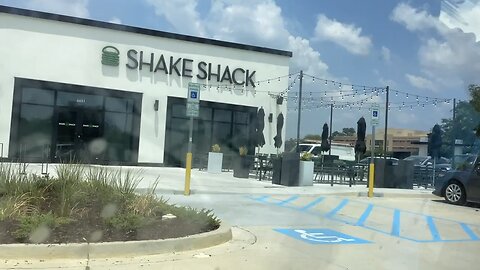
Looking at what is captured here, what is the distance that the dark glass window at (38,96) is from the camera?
23062mm

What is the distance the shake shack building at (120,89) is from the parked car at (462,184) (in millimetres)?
12863

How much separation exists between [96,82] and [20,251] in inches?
735

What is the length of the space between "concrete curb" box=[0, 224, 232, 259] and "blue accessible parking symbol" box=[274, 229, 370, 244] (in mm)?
2028

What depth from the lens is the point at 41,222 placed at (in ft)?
22.2

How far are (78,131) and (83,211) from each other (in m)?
17.1

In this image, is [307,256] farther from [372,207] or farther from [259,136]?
[259,136]

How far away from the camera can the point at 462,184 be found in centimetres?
1531

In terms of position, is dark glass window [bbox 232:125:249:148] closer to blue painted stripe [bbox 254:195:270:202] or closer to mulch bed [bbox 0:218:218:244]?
blue painted stripe [bbox 254:195:270:202]

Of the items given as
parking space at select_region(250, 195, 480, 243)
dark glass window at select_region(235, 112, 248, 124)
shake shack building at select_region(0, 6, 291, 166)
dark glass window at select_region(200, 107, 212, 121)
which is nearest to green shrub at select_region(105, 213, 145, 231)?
parking space at select_region(250, 195, 480, 243)

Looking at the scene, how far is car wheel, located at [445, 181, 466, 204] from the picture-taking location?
15.3 metres

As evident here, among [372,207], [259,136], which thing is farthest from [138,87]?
[372,207]

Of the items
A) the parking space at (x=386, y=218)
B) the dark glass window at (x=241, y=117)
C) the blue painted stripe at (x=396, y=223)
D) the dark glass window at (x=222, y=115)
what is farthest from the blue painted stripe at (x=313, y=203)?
the dark glass window at (x=241, y=117)

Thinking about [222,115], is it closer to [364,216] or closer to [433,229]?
[364,216]

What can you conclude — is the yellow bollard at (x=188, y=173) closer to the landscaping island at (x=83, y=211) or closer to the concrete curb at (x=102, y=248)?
the landscaping island at (x=83, y=211)
